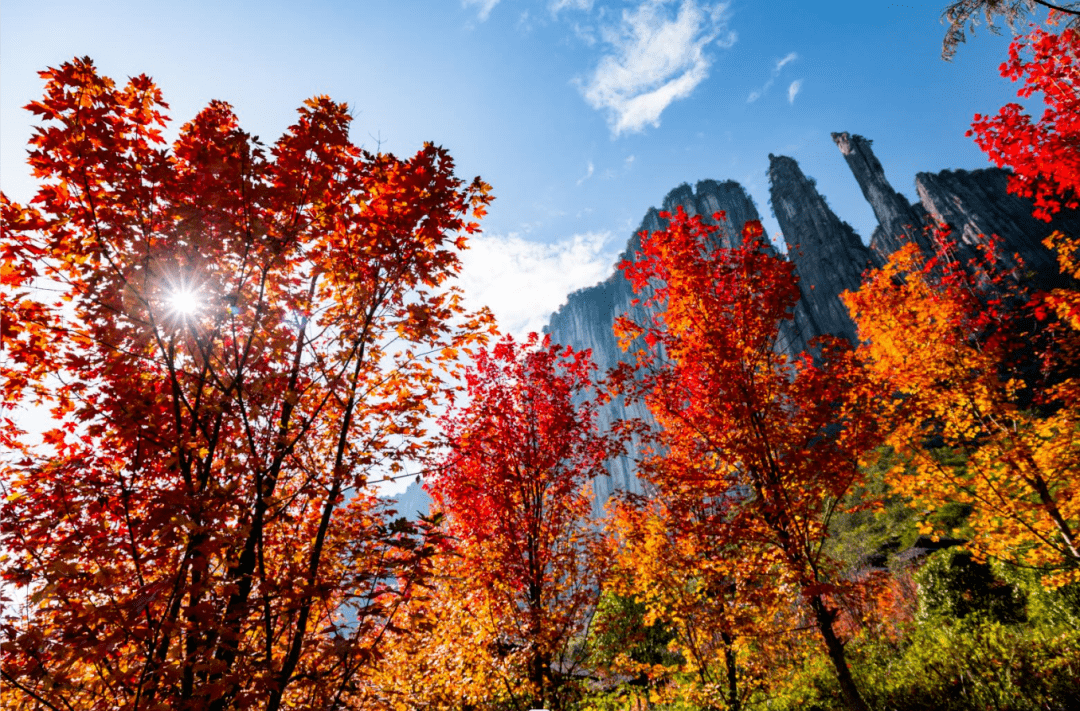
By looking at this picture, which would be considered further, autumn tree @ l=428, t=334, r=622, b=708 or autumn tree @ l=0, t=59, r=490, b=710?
autumn tree @ l=428, t=334, r=622, b=708

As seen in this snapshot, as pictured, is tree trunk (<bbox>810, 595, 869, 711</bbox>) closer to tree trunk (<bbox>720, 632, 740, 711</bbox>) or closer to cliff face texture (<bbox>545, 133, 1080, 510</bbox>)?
tree trunk (<bbox>720, 632, 740, 711</bbox>)

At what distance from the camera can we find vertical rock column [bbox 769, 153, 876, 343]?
6819 cm

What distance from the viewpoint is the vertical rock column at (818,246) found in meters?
68.2

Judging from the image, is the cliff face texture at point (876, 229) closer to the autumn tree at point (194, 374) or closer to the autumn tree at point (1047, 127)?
the autumn tree at point (1047, 127)

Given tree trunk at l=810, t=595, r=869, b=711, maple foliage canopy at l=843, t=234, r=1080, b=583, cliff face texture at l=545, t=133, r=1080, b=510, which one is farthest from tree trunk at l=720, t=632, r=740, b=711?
cliff face texture at l=545, t=133, r=1080, b=510

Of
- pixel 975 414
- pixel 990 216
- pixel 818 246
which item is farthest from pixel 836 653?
pixel 990 216

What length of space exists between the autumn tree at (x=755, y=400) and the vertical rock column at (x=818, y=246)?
66.7m

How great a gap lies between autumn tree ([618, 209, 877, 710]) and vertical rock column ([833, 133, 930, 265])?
73598mm

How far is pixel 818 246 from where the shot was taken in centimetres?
7381

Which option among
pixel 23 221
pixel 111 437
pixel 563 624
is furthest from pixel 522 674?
pixel 23 221

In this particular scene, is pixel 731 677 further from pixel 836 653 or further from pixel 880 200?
pixel 880 200

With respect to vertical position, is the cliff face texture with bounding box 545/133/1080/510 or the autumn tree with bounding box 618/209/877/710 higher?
the cliff face texture with bounding box 545/133/1080/510

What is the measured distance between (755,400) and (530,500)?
3.80m

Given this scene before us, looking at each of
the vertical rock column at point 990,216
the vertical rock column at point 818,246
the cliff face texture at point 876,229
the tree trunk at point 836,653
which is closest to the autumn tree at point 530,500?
the tree trunk at point 836,653
